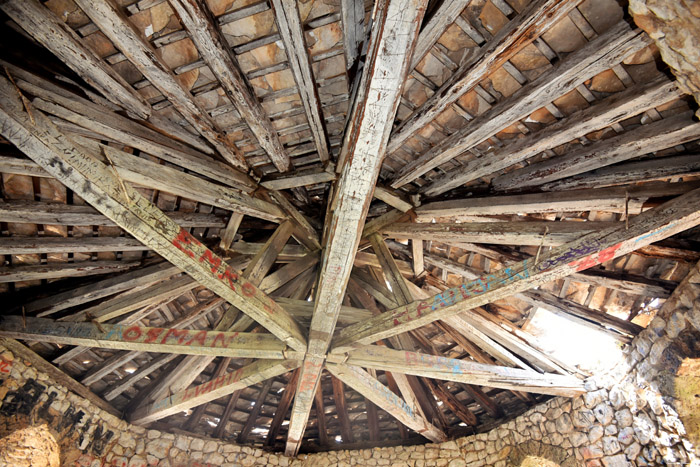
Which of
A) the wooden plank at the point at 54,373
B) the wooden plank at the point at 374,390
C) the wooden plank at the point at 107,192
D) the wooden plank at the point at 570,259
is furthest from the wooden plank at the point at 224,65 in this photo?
the wooden plank at the point at 54,373

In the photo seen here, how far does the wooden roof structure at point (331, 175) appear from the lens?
216 centimetres

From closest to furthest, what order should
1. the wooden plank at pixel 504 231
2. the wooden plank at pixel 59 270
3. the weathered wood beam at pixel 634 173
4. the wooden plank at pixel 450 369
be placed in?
the weathered wood beam at pixel 634 173 < the wooden plank at pixel 504 231 < the wooden plank at pixel 59 270 < the wooden plank at pixel 450 369

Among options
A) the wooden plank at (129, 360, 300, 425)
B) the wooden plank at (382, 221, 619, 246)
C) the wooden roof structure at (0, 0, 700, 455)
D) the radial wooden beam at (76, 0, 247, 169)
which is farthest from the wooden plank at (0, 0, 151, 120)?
the wooden plank at (382, 221, 619, 246)

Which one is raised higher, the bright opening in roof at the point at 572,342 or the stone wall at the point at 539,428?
the bright opening in roof at the point at 572,342

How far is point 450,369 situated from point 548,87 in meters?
2.51

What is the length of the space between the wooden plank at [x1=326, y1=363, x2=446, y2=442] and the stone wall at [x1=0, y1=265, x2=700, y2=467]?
116 cm

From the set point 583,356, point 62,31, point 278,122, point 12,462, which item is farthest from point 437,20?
point 12,462

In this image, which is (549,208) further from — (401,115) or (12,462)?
(12,462)

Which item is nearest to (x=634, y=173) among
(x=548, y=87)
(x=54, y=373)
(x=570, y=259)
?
(x=570, y=259)

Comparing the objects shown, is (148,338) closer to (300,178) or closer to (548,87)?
(300,178)

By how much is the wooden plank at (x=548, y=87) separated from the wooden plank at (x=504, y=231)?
67 cm

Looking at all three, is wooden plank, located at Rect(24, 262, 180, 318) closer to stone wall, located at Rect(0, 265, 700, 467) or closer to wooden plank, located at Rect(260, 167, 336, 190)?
stone wall, located at Rect(0, 265, 700, 467)

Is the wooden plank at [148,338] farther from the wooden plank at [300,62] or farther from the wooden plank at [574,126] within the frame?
the wooden plank at [574,126]

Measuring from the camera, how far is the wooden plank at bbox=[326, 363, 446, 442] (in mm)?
3568
